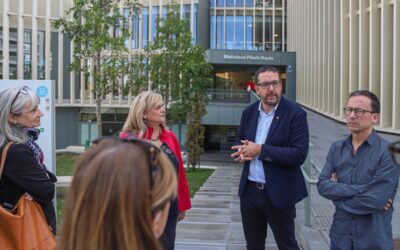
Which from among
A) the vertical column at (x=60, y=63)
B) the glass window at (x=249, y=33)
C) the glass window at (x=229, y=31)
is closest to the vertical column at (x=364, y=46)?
the vertical column at (x=60, y=63)

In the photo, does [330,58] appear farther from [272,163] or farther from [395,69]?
[272,163]

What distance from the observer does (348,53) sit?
22.7 meters

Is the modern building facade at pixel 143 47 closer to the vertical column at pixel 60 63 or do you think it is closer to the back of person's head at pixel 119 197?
the vertical column at pixel 60 63

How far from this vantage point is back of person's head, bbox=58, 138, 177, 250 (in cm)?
136

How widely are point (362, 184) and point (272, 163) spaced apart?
0.83 meters

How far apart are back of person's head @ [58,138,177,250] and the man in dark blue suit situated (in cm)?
248

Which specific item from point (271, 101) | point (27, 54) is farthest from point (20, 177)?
point (27, 54)

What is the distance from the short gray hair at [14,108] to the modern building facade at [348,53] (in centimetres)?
1482

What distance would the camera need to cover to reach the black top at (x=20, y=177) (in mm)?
3074

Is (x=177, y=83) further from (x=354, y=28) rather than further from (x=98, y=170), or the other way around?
(x=98, y=170)

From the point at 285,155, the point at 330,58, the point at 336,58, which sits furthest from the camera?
the point at 330,58

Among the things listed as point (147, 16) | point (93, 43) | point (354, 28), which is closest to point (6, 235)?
point (93, 43)

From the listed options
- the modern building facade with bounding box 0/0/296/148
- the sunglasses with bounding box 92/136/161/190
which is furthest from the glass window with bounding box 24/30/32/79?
the sunglasses with bounding box 92/136/161/190

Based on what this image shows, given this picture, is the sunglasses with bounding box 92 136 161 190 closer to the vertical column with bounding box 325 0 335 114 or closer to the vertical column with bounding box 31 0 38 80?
the vertical column with bounding box 325 0 335 114
